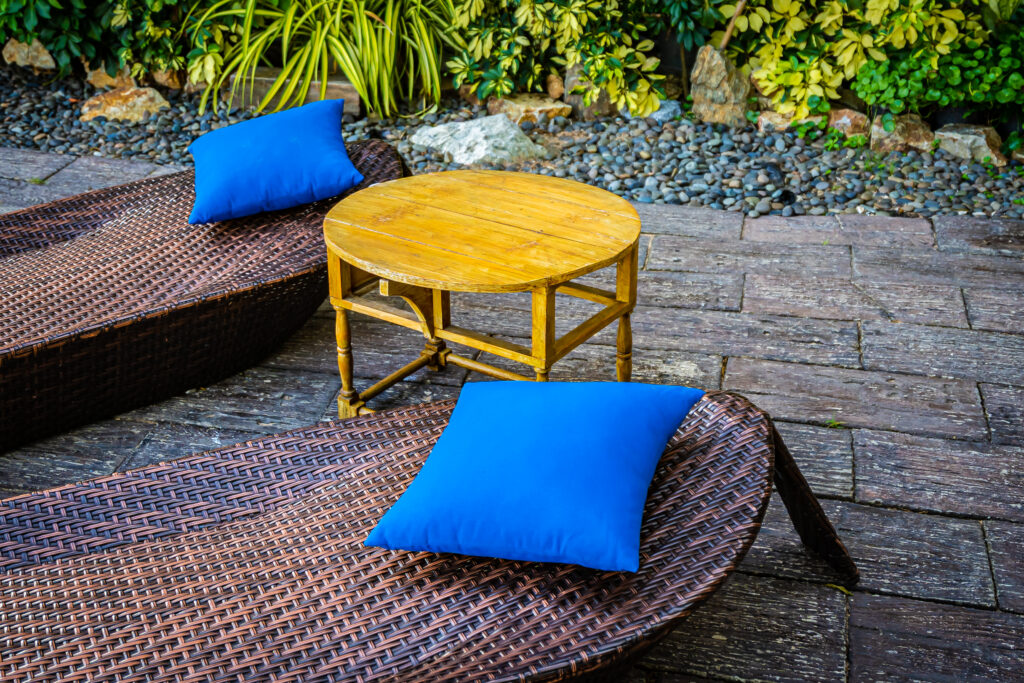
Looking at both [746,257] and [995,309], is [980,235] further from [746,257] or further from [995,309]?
[746,257]

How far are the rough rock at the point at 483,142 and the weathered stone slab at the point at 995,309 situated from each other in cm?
185

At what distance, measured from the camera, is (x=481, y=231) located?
83.4 inches

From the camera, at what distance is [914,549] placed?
6.28 feet

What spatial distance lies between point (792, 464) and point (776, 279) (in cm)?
145

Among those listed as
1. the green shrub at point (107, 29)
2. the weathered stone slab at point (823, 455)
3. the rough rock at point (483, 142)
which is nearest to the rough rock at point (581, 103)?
the rough rock at point (483, 142)

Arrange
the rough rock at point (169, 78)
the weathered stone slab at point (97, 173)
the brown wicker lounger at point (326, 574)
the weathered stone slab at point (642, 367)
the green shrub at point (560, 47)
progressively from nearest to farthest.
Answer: the brown wicker lounger at point (326, 574), the weathered stone slab at point (642, 367), the weathered stone slab at point (97, 173), the green shrub at point (560, 47), the rough rock at point (169, 78)

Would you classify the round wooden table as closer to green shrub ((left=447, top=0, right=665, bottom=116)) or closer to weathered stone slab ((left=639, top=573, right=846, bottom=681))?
weathered stone slab ((left=639, top=573, right=846, bottom=681))

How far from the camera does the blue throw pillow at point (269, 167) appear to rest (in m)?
2.54

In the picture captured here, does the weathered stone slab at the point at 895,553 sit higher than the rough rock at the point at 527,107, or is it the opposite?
the rough rock at the point at 527,107

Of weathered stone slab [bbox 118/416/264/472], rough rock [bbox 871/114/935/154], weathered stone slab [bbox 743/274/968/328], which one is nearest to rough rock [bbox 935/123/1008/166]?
rough rock [bbox 871/114/935/154]

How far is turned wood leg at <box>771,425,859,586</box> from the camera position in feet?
5.44

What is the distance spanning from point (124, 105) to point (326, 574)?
3.69m

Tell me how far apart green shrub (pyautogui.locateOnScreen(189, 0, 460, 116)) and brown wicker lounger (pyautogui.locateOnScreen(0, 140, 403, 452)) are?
67.8 inches

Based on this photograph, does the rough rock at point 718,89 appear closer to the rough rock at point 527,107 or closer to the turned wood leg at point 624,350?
the rough rock at point 527,107
